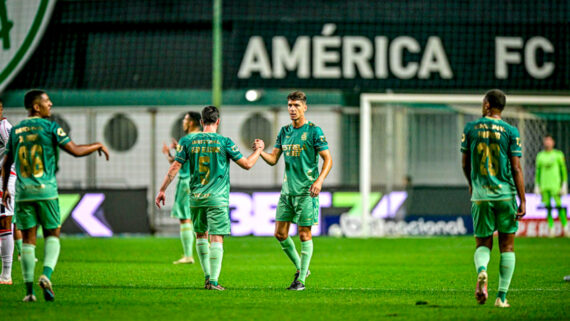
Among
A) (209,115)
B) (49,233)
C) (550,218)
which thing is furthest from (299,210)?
(550,218)

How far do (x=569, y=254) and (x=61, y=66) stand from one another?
14961 millimetres

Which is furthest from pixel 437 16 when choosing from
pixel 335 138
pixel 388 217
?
pixel 388 217

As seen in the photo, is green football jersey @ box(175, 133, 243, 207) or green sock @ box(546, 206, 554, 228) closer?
green football jersey @ box(175, 133, 243, 207)

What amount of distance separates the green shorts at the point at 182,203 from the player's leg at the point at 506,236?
6901 millimetres

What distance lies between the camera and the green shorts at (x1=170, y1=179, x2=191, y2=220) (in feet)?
48.4

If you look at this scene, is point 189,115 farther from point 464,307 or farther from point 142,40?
point 142,40

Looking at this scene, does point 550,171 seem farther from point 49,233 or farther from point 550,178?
point 49,233

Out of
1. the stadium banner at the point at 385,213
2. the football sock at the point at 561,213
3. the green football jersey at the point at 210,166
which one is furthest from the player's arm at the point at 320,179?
the football sock at the point at 561,213

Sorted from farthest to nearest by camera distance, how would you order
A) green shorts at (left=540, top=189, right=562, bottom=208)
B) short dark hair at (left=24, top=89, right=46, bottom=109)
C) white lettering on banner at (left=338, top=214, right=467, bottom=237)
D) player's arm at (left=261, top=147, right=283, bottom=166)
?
white lettering on banner at (left=338, top=214, right=467, bottom=237), green shorts at (left=540, top=189, right=562, bottom=208), player's arm at (left=261, top=147, right=283, bottom=166), short dark hair at (left=24, top=89, right=46, bottom=109)

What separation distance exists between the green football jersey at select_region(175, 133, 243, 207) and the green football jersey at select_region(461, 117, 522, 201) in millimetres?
2664

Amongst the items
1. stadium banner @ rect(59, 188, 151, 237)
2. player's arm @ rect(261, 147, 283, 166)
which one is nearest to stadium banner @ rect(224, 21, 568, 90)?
stadium banner @ rect(59, 188, 151, 237)

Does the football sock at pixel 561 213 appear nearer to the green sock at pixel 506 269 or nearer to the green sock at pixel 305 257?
the green sock at pixel 305 257

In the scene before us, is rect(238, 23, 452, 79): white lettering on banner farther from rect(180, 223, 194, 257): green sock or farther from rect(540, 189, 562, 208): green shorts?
rect(180, 223, 194, 257): green sock

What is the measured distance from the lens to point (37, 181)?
8.82 metres
